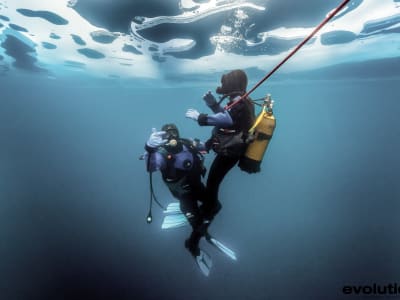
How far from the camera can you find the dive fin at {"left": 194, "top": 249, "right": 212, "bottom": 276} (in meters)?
5.88

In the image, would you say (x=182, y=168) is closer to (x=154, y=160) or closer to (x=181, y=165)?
(x=181, y=165)

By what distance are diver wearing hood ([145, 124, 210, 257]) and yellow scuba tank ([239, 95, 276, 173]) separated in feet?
3.70

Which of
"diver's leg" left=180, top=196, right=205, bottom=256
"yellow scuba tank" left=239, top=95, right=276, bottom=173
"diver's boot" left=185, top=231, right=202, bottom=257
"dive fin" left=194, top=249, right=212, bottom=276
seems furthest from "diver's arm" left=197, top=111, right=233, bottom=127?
"dive fin" left=194, top=249, right=212, bottom=276

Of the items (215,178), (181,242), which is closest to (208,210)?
(215,178)

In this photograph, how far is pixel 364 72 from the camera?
19766mm

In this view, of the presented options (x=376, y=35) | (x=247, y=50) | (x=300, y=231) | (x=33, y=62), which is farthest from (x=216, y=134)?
(x=33, y=62)

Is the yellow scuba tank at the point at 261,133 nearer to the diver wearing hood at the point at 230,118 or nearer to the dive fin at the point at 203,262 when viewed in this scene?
the diver wearing hood at the point at 230,118

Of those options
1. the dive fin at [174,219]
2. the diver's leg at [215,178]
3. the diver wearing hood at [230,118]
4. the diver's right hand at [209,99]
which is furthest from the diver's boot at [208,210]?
the diver's right hand at [209,99]

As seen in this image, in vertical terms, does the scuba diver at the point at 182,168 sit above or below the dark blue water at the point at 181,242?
above

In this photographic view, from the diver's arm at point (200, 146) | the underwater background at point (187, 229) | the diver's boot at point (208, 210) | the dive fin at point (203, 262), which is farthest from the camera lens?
the underwater background at point (187, 229)

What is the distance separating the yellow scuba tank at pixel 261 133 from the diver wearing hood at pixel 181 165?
1.13 metres

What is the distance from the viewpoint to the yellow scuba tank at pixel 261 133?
405 cm

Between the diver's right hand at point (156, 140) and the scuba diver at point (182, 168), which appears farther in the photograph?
the scuba diver at point (182, 168)

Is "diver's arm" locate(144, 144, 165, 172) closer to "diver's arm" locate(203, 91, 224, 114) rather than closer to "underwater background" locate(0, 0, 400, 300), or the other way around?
"diver's arm" locate(203, 91, 224, 114)
